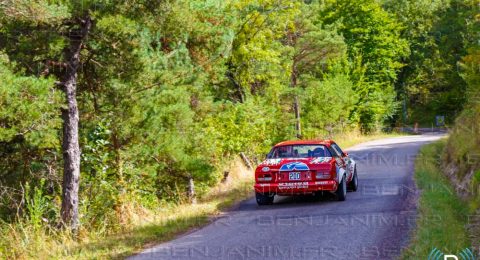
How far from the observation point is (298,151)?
47.5 feet

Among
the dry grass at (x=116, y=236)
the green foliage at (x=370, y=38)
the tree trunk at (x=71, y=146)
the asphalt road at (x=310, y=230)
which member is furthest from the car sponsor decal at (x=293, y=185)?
the green foliage at (x=370, y=38)

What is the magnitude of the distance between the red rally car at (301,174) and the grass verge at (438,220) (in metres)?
2.01

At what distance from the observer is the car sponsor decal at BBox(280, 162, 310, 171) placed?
513 inches

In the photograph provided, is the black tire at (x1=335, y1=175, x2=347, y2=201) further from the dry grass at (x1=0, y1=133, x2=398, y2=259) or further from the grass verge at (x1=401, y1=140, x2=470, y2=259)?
the dry grass at (x1=0, y1=133, x2=398, y2=259)

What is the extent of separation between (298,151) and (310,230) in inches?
180

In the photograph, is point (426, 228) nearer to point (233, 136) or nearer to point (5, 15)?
point (5, 15)

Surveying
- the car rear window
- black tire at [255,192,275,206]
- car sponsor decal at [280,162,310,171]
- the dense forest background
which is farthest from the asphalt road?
the dense forest background

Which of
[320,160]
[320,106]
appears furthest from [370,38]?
[320,160]

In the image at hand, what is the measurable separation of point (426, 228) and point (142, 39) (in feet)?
23.0

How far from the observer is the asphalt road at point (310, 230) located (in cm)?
847

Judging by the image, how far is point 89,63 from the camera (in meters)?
13.6

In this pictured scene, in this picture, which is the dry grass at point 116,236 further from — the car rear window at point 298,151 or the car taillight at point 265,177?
the car rear window at point 298,151

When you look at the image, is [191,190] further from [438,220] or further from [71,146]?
[438,220]

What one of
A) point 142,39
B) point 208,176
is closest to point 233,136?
point 208,176
